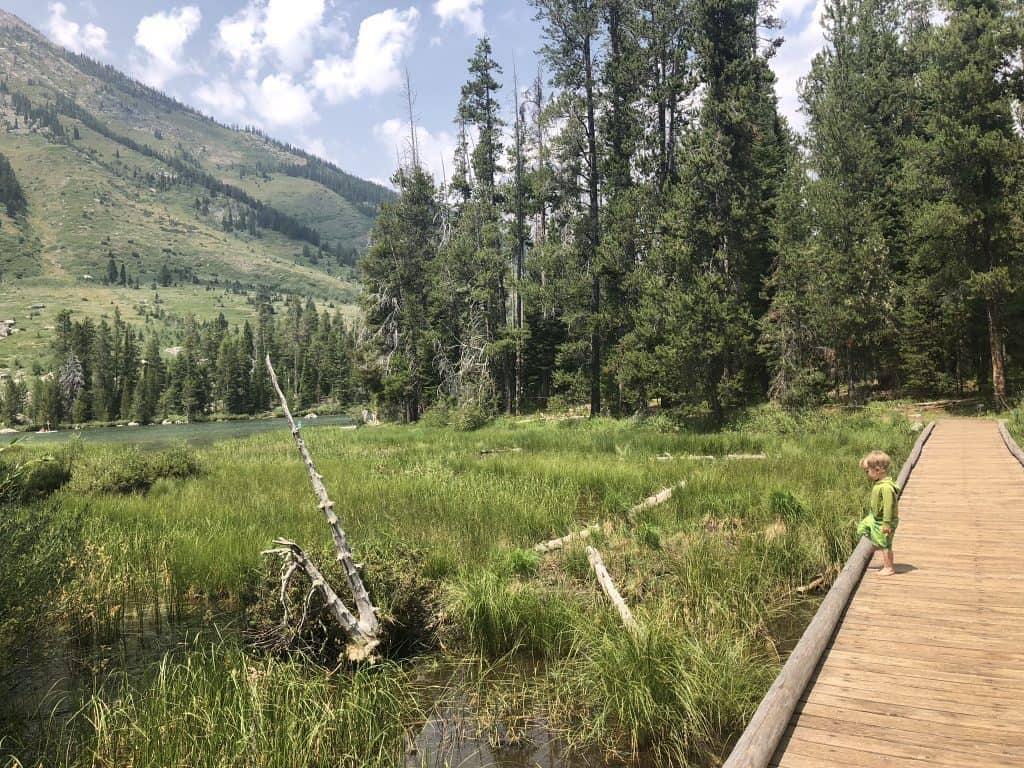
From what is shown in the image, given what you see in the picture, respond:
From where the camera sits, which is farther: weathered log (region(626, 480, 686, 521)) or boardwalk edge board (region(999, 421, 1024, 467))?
boardwalk edge board (region(999, 421, 1024, 467))

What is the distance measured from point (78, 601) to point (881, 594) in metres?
8.99

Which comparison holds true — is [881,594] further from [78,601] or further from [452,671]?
[78,601]

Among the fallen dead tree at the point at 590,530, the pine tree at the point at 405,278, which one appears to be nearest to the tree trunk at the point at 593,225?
the pine tree at the point at 405,278

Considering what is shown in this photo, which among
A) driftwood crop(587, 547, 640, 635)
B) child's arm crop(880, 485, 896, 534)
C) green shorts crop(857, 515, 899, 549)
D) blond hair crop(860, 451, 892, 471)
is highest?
blond hair crop(860, 451, 892, 471)

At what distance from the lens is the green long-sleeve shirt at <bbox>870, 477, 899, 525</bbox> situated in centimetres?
634

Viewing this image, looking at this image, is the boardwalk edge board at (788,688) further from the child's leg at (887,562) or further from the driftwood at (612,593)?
the driftwood at (612,593)

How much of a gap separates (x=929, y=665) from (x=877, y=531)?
241 cm

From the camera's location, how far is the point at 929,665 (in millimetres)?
4293

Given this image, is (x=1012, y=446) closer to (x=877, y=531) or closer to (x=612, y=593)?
(x=877, y=531)

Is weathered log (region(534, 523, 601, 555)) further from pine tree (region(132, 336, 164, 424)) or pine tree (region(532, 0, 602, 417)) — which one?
pine tree (region(132, 336, 164, 424))

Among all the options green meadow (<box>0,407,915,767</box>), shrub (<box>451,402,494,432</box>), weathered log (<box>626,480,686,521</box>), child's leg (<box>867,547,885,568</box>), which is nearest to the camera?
green meadow (<box>0,407,915,767</box>)

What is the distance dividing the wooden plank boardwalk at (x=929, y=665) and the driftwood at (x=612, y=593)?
57.0 inches

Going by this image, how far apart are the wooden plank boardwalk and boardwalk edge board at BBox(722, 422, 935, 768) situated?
105 millimetres

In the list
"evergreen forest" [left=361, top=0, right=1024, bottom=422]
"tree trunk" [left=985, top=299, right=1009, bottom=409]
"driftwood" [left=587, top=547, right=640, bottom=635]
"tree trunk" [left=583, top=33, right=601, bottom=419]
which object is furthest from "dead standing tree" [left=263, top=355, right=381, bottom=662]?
"tree trunk" [left=985, top=299, right=1009, bottom=409]
